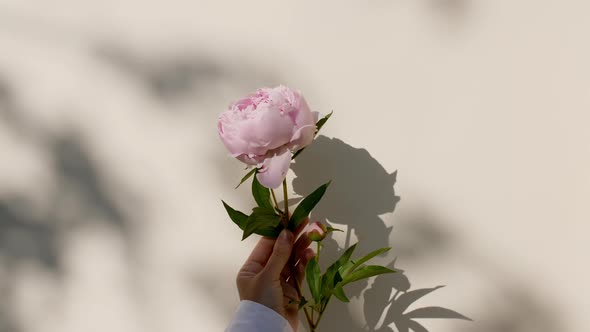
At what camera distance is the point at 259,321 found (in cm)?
109

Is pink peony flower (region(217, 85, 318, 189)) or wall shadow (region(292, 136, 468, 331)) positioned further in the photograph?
wall shadow (region(292, 136, 468, 331))

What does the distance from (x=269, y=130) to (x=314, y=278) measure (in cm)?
27

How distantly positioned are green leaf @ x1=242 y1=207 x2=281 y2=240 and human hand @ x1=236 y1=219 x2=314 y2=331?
0.03 m

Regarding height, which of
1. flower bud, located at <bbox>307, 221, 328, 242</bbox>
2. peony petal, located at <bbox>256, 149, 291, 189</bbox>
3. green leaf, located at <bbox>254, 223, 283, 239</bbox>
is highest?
peony petal, located at <bbox>256, 149, 291, 189</bbox>

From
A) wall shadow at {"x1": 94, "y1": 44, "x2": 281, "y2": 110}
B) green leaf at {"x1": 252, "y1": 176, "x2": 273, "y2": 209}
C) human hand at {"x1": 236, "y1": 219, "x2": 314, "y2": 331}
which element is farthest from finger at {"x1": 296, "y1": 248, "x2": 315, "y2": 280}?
wall shadow at {"x1": 94, "y1": 44, "x2": 281, "y2": 110}

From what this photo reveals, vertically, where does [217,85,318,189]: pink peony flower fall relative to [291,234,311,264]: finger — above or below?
above

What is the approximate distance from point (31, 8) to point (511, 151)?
3.34ft

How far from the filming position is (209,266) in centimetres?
128

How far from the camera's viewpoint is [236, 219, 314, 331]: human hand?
1095 millimetres

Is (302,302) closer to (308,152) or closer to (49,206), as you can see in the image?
(308,152)

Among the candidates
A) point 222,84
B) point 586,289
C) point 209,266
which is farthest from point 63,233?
point 586,289

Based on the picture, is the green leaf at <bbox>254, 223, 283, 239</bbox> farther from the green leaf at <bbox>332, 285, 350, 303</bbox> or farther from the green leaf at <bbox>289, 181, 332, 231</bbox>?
the green leaf at <bbox>332, 285, 350, 303</bbox>

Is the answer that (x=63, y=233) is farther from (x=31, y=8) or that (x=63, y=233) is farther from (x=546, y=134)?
(x=546, y=134)

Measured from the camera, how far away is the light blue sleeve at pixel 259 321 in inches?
42.9
